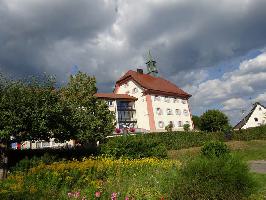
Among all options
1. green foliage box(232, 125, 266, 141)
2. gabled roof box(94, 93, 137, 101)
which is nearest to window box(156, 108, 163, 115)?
gabled roof box(94, 93, 137, 101)

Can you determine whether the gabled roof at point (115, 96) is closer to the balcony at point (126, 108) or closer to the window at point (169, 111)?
the balcony at point (126, 108)

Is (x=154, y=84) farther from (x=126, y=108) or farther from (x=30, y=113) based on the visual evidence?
(x=30, y=113)

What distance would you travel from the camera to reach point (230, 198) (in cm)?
917

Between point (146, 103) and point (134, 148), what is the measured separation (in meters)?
45.1

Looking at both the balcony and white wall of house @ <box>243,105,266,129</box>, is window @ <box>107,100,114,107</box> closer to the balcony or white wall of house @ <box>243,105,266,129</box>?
the balcony

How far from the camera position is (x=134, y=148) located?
23438 millimetres

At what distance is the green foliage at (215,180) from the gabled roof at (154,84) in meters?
58.1

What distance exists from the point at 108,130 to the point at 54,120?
13026 mm

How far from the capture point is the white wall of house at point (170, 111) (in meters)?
69.6

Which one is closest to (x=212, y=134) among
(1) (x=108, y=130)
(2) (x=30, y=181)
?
(1) (x=108, y=130)

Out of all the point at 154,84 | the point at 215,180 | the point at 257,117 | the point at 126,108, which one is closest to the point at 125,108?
the point at 126,108

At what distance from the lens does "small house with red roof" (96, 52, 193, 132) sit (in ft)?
223

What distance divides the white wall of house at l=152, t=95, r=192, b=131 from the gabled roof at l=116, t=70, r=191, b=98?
1316mm

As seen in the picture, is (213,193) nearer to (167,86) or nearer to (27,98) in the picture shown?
(27,98)
